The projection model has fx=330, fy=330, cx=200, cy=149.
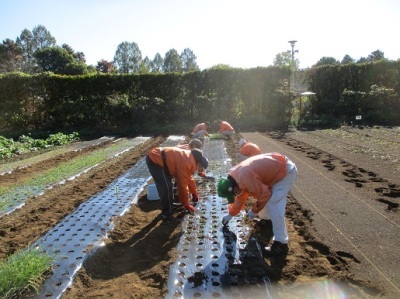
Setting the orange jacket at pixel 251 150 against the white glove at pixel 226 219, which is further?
the orange jacket at pixel 251 150

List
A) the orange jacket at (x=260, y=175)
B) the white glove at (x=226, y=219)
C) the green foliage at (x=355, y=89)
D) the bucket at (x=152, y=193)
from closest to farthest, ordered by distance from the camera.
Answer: the orange jacket at (x=260, y=175)
the white glove at (x=226, y=219)
the bucket at (x=152, y=193)
the green foliage at (x=355, y=89)

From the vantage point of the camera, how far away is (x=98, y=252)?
346 centimetres

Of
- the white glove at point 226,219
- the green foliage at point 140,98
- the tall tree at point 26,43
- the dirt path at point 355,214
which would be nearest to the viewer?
the dirt path at point 355,214

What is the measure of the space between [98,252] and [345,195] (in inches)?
146

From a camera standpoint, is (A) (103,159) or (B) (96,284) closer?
(B) (96,284)

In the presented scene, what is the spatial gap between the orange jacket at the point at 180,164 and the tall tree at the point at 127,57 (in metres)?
61.4

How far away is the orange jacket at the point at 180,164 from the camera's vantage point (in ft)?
13.8

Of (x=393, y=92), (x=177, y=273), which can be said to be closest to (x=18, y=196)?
(x=177, y=273)

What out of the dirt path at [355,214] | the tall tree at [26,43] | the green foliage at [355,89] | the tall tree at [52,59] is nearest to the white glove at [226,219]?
the dirt path at [355,214]

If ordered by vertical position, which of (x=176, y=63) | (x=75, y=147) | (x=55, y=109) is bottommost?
(x=75, y=147)

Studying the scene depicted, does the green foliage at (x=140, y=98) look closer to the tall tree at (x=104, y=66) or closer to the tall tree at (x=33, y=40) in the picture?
the tall tree at (x=104, y=66)

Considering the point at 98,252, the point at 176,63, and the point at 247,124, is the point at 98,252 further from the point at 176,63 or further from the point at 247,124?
the point at 176,63

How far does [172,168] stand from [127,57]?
63.3m

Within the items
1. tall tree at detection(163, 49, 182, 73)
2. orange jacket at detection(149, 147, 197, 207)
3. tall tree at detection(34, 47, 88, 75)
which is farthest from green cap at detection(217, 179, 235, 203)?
tall tree at detection(163, 49, 182, 73)
